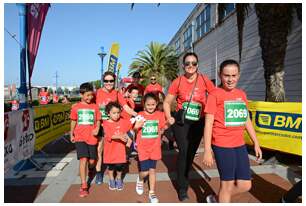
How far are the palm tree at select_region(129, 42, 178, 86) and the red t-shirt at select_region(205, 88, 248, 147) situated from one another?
126 feet

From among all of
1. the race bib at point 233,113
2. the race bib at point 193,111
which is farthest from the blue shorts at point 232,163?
the race bib at point 193,111

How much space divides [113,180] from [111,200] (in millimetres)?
550

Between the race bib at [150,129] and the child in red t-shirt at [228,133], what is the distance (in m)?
1.26

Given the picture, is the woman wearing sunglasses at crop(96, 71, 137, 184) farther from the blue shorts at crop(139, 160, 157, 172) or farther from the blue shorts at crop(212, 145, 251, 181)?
the blue shorts at crop(212, 145, 251, 181)

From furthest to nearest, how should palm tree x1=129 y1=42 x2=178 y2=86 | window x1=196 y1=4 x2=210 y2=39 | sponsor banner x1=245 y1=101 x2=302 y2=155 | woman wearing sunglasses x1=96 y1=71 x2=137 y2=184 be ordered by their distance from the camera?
1. palm tree x1=129 y1=42 x2=178 y2=86
2. window x1=196 y1=4 x2=210 y2=39
3. sponsor banner x1=245 y1=101 x2=302 y2=155
4. woman wearing sunglasses x1=96 y1=71 x2=137 y2=184

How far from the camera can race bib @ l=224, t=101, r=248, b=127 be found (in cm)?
309

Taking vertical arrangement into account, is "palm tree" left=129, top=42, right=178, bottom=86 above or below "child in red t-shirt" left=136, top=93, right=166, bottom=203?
above

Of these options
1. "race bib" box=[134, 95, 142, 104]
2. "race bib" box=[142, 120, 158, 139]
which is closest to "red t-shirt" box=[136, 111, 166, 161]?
"race bib" box=[142, 120, 158, 139]

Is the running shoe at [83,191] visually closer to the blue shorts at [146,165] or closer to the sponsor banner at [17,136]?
the blue shorts at [146,165]

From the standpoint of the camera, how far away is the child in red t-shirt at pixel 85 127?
4465 mm

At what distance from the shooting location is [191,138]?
160 inches

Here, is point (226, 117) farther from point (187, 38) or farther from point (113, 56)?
point (187, 38)

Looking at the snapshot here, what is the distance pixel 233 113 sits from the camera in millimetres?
3094
